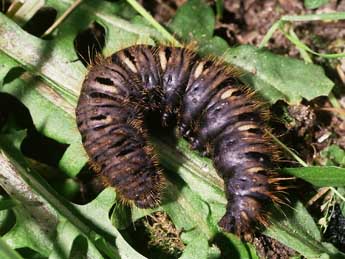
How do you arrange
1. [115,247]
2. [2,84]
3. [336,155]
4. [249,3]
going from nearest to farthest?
[115,247], [2,84], [336,155], [249,3]

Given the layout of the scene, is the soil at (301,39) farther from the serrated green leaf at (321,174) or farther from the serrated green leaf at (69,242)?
the serrated green leaf at (69,242)

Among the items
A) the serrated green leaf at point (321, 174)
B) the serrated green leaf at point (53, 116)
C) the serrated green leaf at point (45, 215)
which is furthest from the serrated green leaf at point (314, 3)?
the serrated green leaf at point (45, 215)

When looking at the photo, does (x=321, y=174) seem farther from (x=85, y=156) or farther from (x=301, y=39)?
(x=85, y=156)

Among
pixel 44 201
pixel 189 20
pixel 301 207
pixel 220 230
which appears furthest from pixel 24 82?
pixel 301 207

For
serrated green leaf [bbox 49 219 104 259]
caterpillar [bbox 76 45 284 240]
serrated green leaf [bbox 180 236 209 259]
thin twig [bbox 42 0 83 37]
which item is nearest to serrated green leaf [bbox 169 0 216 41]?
caterpillar [bbox 76 45 284 240]

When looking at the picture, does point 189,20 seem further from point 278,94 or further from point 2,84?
point 2,84

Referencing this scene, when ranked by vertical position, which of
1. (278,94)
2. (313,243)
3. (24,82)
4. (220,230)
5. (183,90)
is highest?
(24,82)
